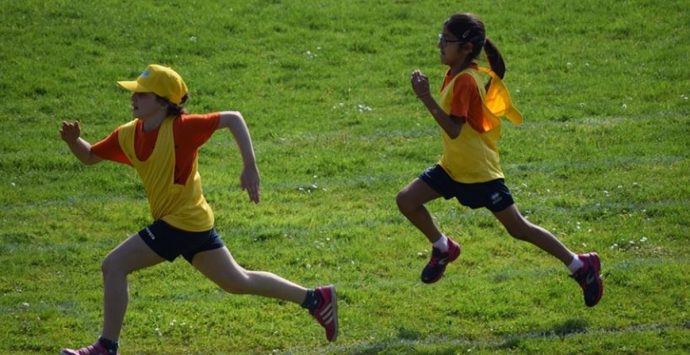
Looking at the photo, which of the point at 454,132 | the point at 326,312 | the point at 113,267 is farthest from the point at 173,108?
the point at 454,132

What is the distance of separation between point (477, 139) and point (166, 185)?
2098 millimetres

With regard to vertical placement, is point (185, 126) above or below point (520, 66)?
above

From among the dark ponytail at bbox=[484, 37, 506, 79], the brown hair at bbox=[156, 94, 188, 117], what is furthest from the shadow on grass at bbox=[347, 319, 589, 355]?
the brown hair at bbox=[156, 94, 188, 117]

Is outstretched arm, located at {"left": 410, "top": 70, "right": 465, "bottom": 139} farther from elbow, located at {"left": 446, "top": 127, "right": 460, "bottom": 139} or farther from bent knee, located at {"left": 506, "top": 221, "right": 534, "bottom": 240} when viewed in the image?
bent knee, located at {"left": 506, "top": 221, "right": 534, "bottom": 240}

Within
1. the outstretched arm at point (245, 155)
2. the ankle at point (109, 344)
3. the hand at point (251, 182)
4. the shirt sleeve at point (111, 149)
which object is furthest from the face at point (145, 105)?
the ankle at point (109, 344)

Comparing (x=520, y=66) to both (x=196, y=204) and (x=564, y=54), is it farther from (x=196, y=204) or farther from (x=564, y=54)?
(x=196, y=204)

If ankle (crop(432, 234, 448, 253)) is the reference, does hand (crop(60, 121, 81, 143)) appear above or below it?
above

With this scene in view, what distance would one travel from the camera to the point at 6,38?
15086 mm

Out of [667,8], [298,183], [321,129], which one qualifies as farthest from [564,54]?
[298,183]

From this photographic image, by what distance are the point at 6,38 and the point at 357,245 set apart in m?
6.90

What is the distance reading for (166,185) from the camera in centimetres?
754

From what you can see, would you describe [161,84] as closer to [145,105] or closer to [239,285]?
[145,105]

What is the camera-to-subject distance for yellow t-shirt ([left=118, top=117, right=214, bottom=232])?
7523 millimetres

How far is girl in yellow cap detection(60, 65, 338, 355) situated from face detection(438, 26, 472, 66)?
5.19ft
